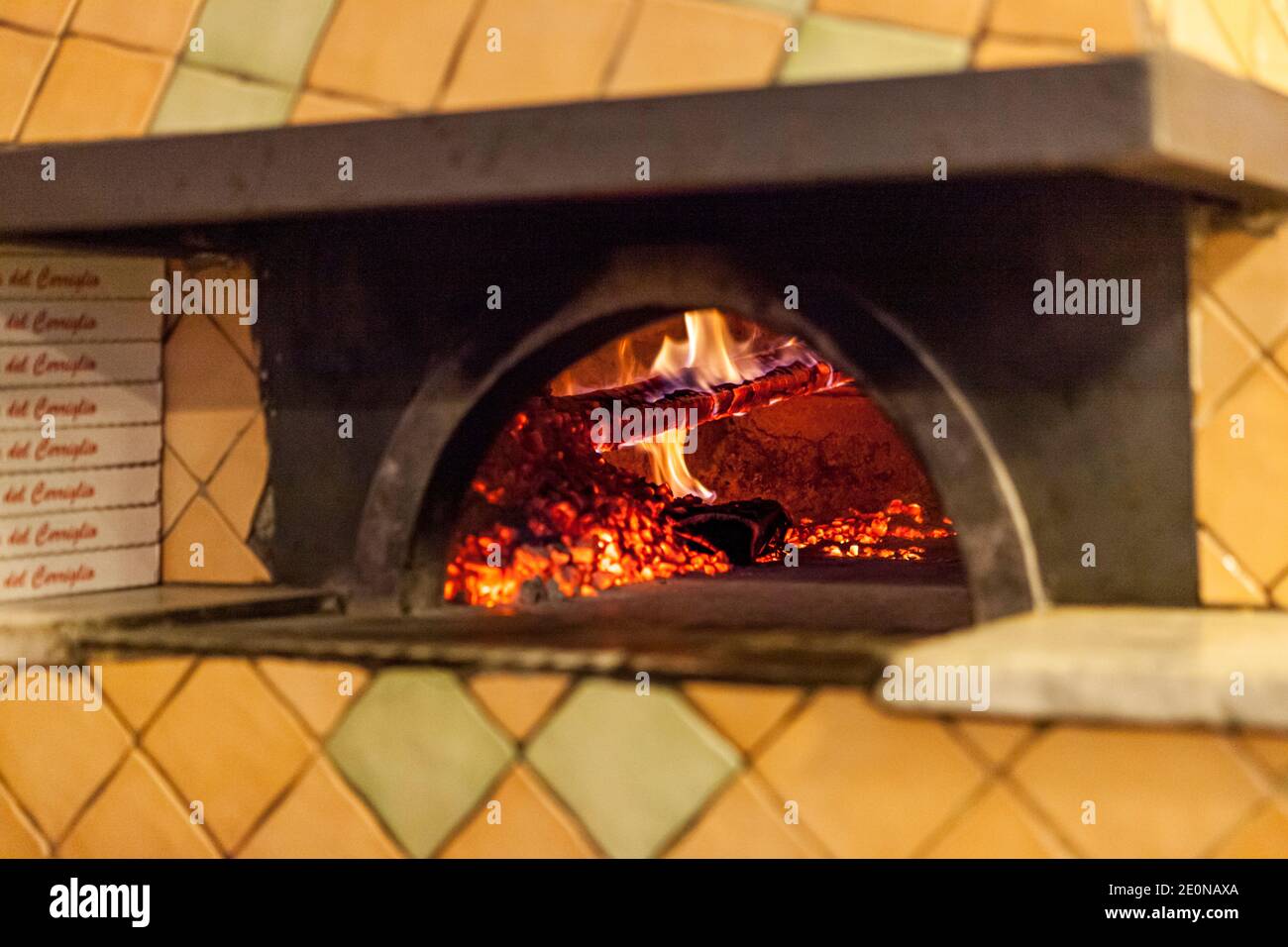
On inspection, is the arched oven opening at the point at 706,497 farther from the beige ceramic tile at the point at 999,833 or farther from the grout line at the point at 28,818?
the grout line at the point at 28,818

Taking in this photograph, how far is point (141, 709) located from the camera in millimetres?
2061

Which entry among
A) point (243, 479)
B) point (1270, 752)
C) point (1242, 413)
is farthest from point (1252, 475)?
point (243, 479)

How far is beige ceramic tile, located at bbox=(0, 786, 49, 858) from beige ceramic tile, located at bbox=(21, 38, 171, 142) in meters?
0.88

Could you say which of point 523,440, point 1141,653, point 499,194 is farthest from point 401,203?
point 1141,653

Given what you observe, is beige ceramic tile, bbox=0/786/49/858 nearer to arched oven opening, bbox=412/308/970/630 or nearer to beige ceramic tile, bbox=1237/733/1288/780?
arched oven opening, bbox=412/308/970/630

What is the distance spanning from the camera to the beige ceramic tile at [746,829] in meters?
1.72

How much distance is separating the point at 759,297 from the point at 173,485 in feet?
3.16

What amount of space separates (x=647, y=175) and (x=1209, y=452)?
692 millimetres

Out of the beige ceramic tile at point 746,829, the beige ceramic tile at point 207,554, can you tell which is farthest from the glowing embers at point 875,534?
the beige ceramic tile at point 746,829

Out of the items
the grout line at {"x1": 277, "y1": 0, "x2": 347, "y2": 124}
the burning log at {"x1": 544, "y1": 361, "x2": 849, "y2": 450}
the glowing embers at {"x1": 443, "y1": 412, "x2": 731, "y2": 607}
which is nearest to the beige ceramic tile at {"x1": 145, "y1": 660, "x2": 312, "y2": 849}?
the glowing embers at {"x1": 443, "y1": 412, "x2": 731, "y2": 607}

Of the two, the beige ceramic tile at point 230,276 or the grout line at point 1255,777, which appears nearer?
the grout line at point 1255,777

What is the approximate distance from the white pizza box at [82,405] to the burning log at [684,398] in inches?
24.9

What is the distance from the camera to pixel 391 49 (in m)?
1.83
